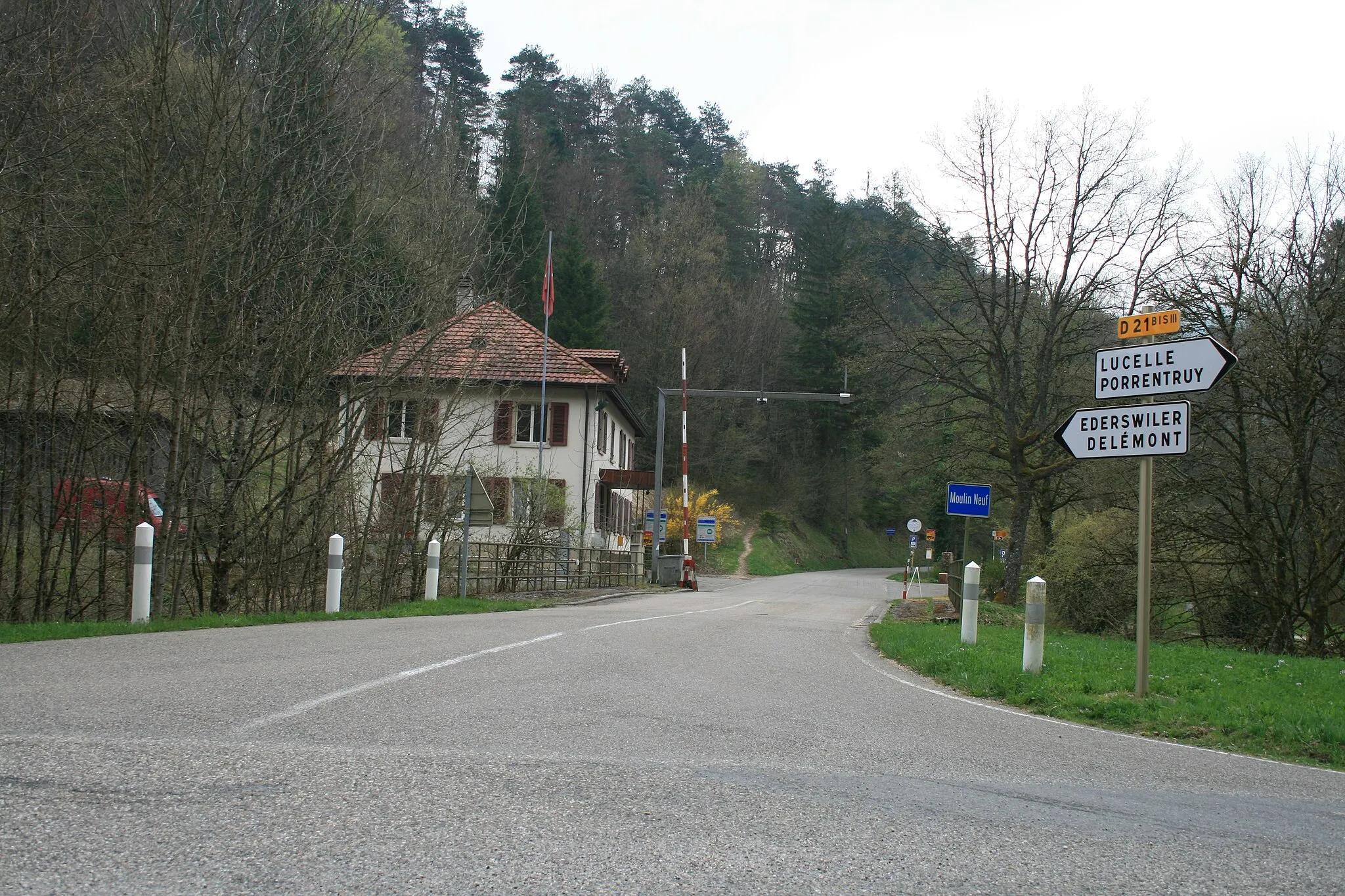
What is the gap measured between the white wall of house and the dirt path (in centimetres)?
729

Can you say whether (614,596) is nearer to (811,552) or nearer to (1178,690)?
(1178,690)

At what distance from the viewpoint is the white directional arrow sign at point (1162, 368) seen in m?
9.18

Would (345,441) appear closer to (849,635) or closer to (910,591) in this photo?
(849,635)

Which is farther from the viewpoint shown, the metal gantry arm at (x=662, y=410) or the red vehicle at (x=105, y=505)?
the metal gantry arm at (x=662, y=410)

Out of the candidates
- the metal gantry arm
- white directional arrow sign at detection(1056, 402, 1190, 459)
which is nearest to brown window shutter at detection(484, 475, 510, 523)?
the metal gantry arm

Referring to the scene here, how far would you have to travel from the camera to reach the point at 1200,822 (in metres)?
5.07

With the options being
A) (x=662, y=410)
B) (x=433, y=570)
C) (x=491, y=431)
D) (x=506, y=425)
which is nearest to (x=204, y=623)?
(x=433, y=570)

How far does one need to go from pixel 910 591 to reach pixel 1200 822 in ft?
122

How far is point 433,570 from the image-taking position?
63.5ft

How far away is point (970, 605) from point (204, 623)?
933cm


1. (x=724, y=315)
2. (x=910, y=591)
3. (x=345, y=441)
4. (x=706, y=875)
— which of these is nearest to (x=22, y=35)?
(x=345, y=441)

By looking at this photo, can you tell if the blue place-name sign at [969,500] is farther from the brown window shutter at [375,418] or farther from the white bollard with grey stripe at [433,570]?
the brown window shutter at [375,418]

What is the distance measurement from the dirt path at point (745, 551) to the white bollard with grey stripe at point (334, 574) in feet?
140

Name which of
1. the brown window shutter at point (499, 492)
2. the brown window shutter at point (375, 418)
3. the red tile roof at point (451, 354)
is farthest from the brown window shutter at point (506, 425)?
the brown window shutter at point (375, 418)
